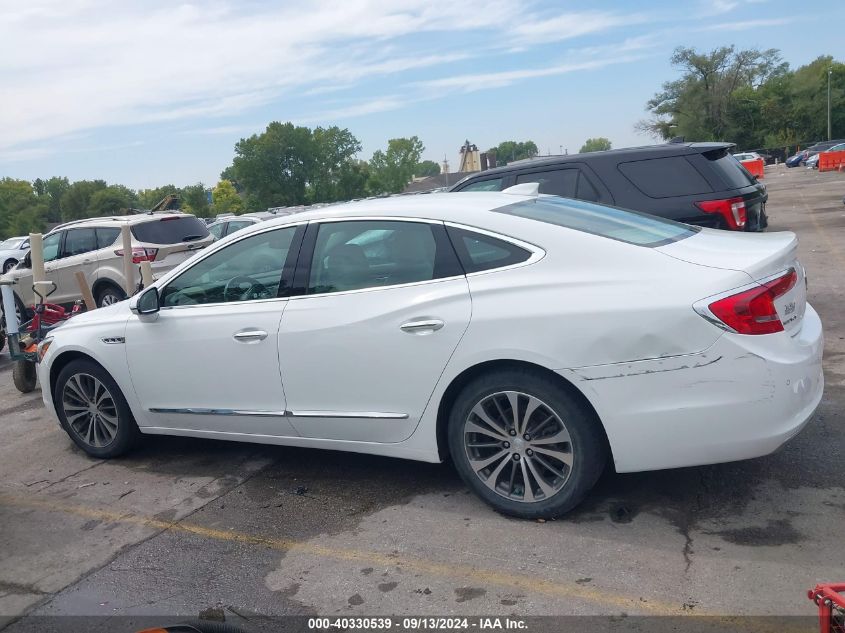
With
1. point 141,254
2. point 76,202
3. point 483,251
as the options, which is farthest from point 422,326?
point 76,202

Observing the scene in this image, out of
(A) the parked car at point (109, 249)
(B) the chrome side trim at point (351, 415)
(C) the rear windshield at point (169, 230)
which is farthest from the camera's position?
(C) the rear windshield at point (169, 230)

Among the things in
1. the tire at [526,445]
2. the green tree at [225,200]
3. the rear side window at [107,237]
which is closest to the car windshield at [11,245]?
the rear side window at [107,237]

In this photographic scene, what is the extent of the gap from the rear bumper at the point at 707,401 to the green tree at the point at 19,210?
299ft

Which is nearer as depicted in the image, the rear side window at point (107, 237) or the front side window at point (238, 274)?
the front side window at point (238, 274)

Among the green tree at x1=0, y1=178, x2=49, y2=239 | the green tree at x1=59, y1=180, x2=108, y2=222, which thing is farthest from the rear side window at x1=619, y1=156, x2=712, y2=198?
the green tree at x1=0, y1=178, x2=49, y2=239

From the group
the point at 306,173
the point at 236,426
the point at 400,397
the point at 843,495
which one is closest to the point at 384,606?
the point at 400,397

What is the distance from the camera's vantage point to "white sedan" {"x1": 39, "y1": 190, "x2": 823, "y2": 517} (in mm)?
3854

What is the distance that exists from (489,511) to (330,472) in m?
1.27

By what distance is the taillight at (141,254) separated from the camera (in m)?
13.1

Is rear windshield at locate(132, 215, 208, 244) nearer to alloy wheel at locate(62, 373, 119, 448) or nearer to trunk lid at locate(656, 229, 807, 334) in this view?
alloy wheel at locate(62, 373, 119, 448)

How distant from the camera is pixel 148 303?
17.9 feet

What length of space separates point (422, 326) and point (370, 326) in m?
0.32

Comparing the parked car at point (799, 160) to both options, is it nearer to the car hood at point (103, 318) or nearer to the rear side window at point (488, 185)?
the rear side window at point (488, 185)

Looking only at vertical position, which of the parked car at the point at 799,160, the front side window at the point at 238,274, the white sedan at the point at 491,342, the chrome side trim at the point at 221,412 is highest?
the front side window at the point at 238,274
